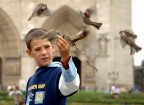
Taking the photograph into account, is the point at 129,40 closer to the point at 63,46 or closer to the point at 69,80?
the point at 69,80

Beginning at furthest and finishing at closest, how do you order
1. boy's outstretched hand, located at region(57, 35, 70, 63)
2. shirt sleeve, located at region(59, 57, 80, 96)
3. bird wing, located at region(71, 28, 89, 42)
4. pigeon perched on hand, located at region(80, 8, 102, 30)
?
pigeon perched on hand, located at region(80, 8, 102, 30) < bird wing, located at region(71, 28, 89, 42) < shirt sleeve, located at region(59, 57, 80, 96) < boy's outstretched hand, located at region(57, 35, 70, 63)

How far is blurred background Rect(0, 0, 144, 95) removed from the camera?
28.5 meters

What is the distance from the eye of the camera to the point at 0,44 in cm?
3073

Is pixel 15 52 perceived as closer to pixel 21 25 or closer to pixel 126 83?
pixel 21 25

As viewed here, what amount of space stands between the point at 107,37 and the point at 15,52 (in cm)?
618

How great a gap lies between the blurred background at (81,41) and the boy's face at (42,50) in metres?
25.0

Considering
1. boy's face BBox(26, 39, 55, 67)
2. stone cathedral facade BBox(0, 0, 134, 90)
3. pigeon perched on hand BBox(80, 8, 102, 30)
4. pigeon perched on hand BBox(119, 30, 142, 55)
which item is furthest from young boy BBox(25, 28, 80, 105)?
stone cathedral facade BBox(0, 0, 134, 90)

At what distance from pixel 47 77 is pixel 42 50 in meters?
0.20

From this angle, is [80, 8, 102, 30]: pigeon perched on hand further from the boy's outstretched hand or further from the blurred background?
the blurred background

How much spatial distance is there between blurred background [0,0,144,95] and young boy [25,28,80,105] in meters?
24.9

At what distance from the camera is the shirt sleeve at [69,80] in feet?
8.69

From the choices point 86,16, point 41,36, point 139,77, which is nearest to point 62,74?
point 41,36

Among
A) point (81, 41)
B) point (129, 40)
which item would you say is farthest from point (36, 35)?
point (81, 41)

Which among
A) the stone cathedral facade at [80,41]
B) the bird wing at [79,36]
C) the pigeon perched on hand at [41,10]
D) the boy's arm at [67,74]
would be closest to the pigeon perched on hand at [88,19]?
the pigeon perched on hand at [41,10]
